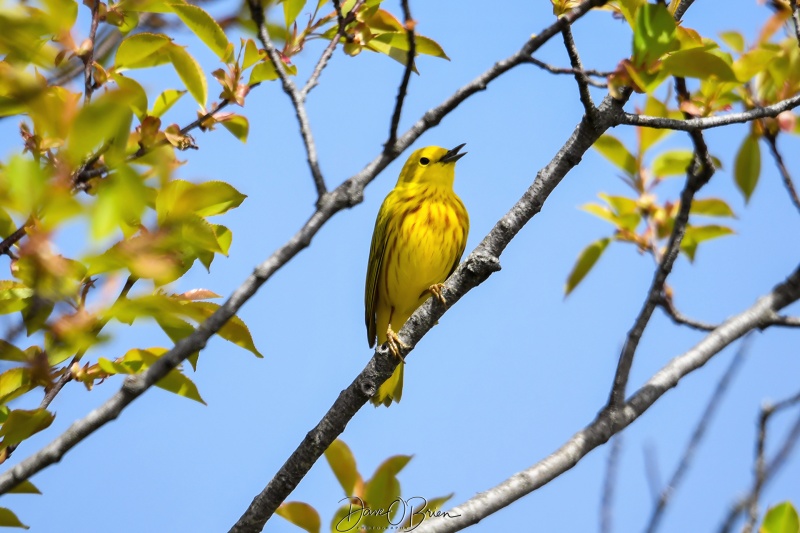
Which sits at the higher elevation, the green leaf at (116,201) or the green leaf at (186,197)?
the green leaf at (186,197)

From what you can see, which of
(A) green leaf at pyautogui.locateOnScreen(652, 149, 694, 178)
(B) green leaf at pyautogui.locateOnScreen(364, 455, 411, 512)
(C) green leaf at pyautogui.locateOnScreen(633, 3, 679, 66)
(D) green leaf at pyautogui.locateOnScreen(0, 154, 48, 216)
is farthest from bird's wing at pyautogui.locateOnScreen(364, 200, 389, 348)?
(D) green leaf at pyautogui.locateOnScreen(0, 154, 48, 216)

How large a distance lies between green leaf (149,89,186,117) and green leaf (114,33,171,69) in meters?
0.20

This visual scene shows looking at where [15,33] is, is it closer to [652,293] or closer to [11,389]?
[11,389]

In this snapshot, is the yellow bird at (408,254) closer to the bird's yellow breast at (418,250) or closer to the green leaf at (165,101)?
the bird's yellow breast at (418,250)

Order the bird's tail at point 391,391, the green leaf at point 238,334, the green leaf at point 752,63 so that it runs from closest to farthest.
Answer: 1. the green leaf at point 238,334
2. the green leaf at point 752,63
3. the bird's tail at point 391,391

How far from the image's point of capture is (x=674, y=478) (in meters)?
1.94

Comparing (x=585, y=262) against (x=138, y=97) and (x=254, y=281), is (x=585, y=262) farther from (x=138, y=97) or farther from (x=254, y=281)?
(x=254, y=281)

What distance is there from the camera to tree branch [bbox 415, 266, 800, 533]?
2.25 meters

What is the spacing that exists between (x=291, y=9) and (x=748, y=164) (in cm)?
180

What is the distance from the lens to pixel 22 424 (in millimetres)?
2051

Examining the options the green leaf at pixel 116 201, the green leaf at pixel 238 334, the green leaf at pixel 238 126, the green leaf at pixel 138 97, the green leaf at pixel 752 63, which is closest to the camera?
the green leaf at pixel 116 201

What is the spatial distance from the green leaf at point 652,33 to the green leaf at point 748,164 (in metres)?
1.41

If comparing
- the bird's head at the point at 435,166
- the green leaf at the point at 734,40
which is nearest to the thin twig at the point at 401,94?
the green leaf at the point at 734,40

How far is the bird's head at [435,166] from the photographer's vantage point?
19.1 feet
